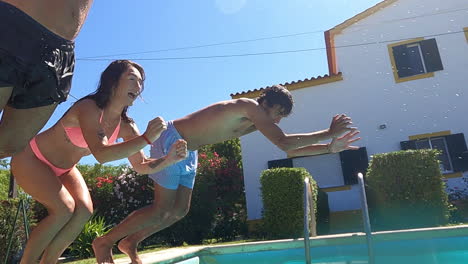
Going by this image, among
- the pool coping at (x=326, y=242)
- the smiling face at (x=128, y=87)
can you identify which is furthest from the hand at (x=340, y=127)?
the pool coping at (x=326, y=242)

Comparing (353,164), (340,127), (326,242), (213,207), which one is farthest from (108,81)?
(353,164)

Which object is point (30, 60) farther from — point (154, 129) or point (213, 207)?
point (213, 207)

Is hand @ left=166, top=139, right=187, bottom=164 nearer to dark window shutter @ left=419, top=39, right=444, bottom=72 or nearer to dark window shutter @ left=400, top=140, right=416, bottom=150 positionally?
dark window shutter @ left=400, top=140, right=416, bottom=150

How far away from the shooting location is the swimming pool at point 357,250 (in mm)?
4274

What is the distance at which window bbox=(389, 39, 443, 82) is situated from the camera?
1112 cm

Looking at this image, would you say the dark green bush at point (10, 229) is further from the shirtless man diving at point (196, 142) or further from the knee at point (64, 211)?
the knee at point (64, 211)

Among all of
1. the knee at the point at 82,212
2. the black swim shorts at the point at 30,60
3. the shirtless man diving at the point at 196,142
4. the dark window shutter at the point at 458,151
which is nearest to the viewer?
the black swim shorts at the point at 30,60

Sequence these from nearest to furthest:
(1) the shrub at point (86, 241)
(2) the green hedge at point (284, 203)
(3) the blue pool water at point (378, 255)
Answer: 1. (3) the blue pool water at point (378, 255)
2. (1) the shrub at point (86, 241)
3. (2) the green hedge at point (284, 203)

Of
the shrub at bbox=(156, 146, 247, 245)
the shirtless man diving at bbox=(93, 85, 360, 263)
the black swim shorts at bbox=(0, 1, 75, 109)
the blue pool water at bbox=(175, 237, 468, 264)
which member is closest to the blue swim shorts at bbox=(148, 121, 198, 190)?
the shirtless man diving at bbox=(93, 85, 360, 263)

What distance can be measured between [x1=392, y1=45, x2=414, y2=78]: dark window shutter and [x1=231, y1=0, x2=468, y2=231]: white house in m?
0.03

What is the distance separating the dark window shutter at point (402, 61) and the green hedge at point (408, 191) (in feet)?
14.8

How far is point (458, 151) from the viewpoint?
10094 millimetres

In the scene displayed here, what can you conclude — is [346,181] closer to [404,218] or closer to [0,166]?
[404,218]

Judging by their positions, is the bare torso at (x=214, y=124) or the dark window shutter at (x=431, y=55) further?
the dark window shutter at (x=431, y=55)
